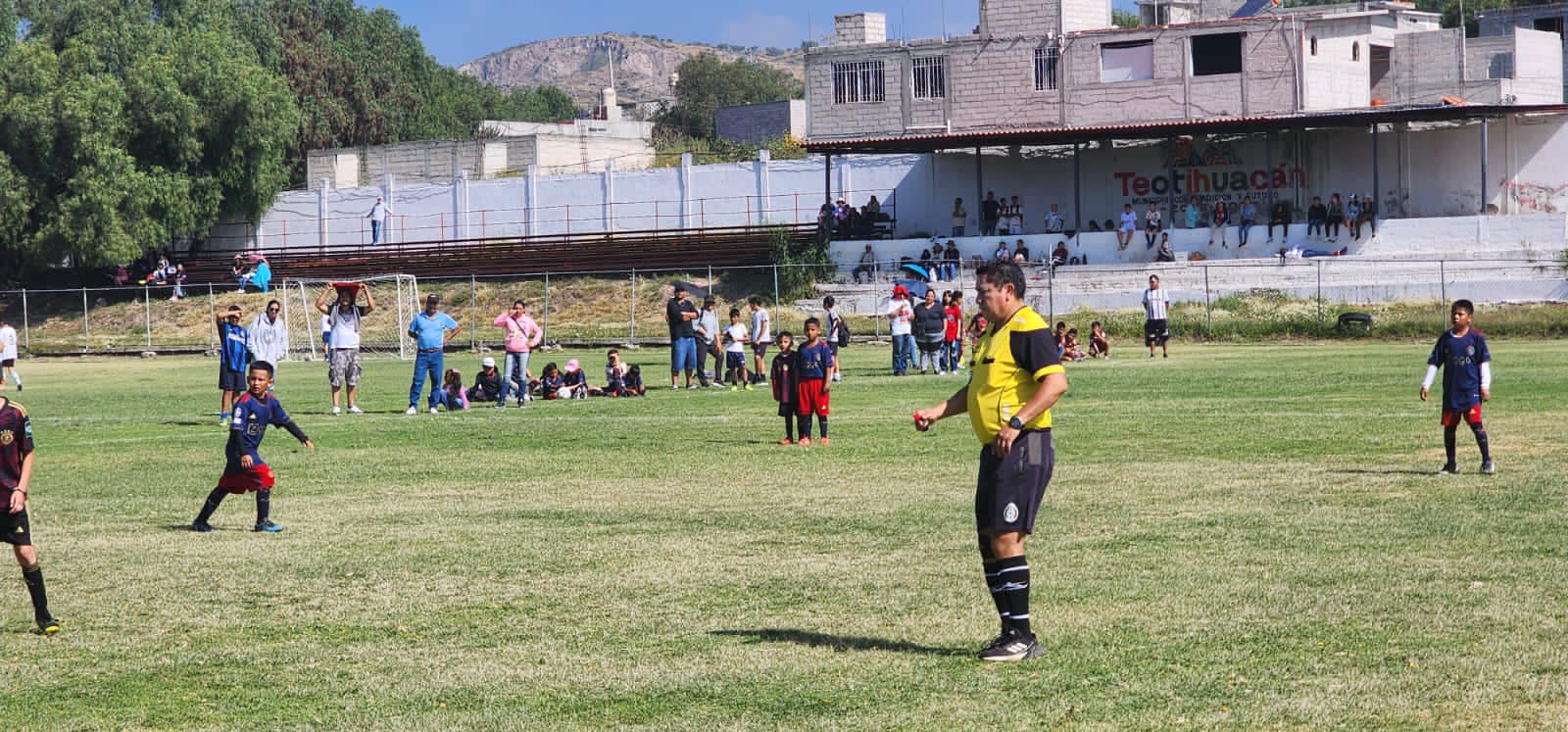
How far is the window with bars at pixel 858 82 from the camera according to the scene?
7006 cm

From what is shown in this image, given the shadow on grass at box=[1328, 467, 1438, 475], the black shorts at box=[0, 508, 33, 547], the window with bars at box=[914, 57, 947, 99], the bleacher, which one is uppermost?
the window with bars at box=[914, 57, 947, 99]

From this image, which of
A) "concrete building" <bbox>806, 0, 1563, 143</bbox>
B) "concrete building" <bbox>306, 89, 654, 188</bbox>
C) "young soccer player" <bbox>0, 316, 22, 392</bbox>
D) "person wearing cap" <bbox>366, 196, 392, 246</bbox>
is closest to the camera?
"young soccer player" <bbox>0, 316, 22, 392</bbox>

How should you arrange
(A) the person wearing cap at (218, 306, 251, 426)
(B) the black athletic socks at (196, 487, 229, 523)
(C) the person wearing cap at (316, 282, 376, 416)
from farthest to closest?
(C) the person wearing cap at (316, 282, 376, 416), (A) the person wearing cap at (218, 306, 251, 426), (B) the black athletic socks at (196, 487, 229, 523)

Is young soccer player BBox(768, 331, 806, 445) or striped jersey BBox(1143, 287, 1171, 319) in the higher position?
striped jersey BBox(1143, 287, 1171, 319)

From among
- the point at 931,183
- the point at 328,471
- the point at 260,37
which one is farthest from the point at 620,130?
the point at 328,471

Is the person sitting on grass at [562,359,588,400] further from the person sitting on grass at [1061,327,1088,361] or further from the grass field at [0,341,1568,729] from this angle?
the person sitting on grass at [1061,327,1088,361]

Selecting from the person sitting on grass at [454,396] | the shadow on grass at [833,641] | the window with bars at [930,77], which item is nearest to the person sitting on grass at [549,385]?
the person sitting on grass at [454,396]

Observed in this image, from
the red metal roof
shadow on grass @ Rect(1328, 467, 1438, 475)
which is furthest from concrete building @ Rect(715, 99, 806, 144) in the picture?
shadow on grass @ Rect(1328, 467, 1438, 475)

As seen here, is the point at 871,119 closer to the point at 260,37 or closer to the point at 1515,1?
the point at 260,37

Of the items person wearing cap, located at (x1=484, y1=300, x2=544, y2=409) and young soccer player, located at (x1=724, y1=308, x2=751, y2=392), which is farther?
young soccer player, located at (x1=724, y1=308, x2=751, y2=392)

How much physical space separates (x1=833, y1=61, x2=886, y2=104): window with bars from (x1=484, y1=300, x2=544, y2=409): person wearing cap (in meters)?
43.6

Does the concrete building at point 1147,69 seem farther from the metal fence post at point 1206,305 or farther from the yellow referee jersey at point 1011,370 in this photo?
the yellow referee jersey at point 1011,370

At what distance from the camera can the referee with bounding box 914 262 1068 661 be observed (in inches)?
334

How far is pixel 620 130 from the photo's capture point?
104 meters
